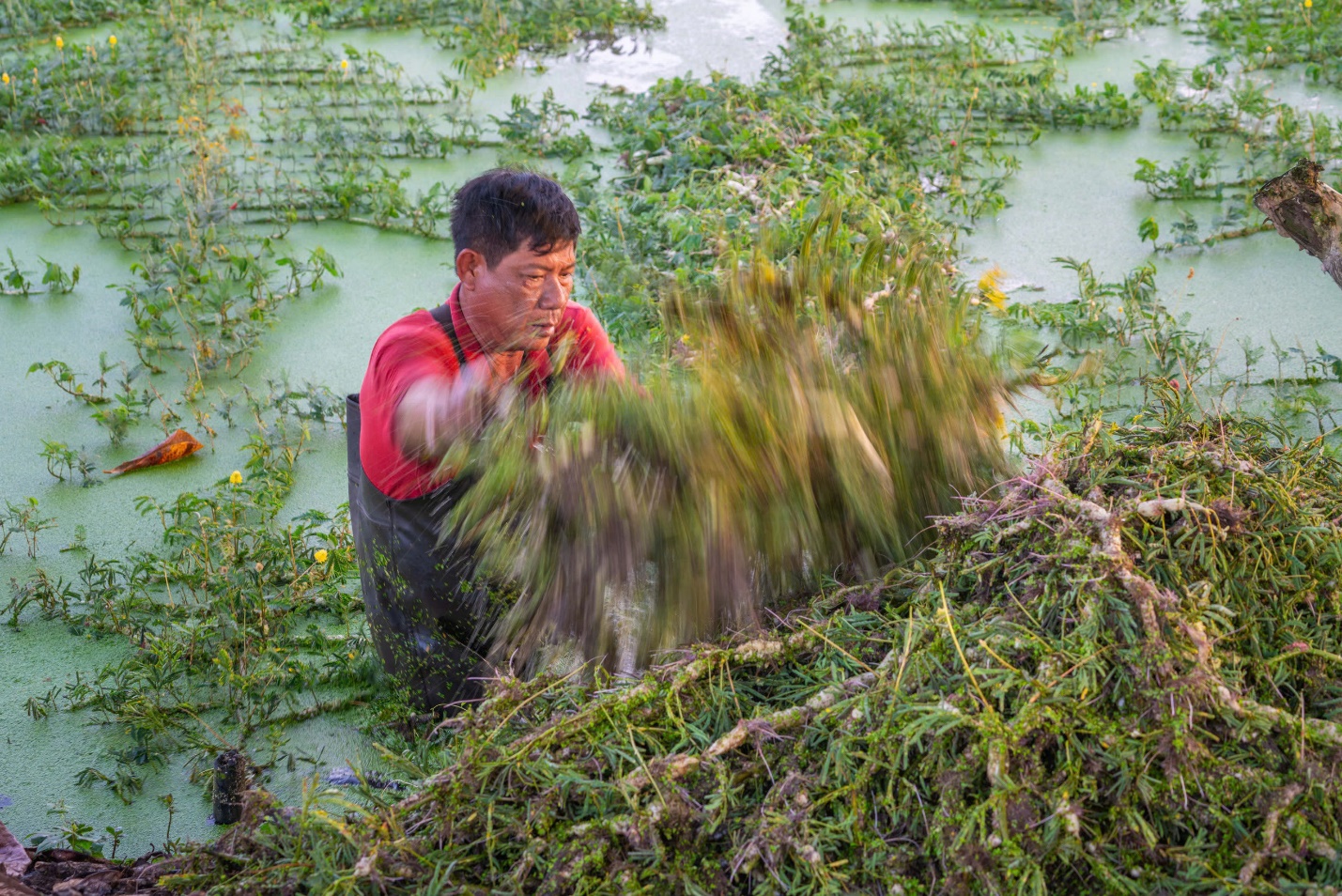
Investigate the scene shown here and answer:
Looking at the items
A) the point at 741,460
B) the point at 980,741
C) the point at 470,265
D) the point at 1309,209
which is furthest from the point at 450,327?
the point at 1309,209

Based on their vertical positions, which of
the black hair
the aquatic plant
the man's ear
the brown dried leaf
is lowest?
the aquatic plant

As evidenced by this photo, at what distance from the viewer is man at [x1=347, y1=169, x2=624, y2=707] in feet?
6.77

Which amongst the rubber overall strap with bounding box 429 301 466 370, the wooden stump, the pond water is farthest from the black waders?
the wooden stump

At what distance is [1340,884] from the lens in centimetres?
123

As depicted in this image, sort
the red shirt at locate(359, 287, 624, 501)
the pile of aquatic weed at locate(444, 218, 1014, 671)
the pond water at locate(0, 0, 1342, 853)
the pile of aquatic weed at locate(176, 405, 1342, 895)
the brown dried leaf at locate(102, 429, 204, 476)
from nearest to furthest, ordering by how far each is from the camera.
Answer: the pile of aquatic weed at locate(176, 405, 1342, 895) < the pile of aquatic weed at locate(444, 218, 1014, 671) < the red shirt at locate(359, 287, 624, 501) < the pond water at locate(0, 0, 1342, 853) < the brown dried leaf at locate(102, 429, 204, 476)

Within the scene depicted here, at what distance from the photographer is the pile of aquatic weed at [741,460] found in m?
1.74

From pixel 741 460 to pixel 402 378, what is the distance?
64 centimetres

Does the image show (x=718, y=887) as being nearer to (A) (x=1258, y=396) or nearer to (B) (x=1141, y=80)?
(A) (x=1258, y=396)

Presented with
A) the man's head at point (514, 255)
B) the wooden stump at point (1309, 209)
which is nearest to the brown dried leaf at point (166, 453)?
the man's head at point (514, 255)

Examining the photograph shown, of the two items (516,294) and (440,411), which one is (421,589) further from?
(516,294)

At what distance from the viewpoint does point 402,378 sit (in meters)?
1.99

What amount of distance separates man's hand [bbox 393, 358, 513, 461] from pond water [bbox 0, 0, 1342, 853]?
2.11ft

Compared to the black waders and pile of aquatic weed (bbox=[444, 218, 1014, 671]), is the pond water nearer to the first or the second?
the black waders

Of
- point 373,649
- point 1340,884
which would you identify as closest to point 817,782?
point 1340,884
